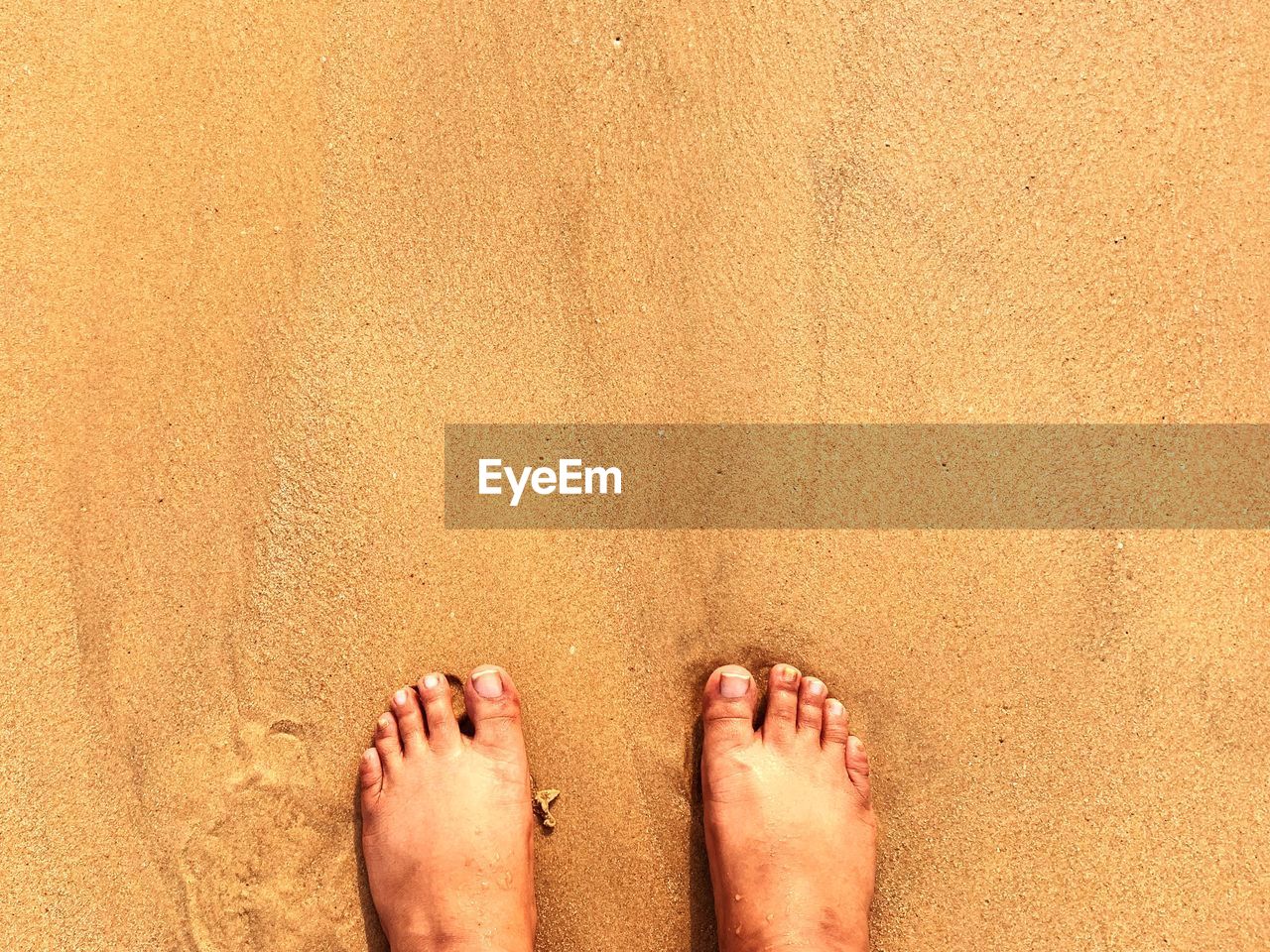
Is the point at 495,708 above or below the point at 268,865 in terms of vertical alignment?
above

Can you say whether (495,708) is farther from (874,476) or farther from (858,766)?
(874,476)

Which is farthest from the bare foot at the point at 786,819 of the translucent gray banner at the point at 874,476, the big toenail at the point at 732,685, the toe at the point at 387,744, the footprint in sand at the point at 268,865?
the footprint in sand at the point at 268,865

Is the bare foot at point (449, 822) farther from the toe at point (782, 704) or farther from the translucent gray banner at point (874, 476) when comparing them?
the toe at point (782, 704)

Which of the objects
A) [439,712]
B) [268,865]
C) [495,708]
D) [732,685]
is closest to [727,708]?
[732,685]

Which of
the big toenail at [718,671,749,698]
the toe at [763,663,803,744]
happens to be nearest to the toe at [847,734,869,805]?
the toe at [763,663,803,744]

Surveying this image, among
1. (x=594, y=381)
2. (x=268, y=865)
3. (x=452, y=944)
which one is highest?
(x=594, y=381)

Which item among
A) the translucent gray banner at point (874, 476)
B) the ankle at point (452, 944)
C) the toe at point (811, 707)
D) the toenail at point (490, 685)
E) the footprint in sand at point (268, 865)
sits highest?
the translucent gray banner at point (874, 476)
